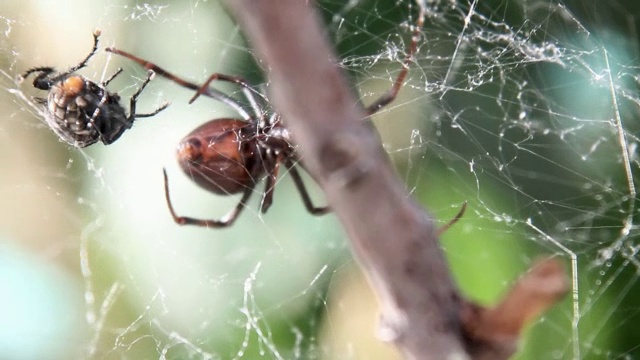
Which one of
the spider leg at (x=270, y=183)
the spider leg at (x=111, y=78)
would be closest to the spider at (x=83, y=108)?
the spider leg at (x=111, y=78)

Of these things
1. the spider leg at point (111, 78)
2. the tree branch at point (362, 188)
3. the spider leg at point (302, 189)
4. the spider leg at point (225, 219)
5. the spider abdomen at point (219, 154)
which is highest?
the tree branch at point (362, 188)

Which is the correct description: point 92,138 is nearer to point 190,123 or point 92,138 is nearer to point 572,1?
point 190,123

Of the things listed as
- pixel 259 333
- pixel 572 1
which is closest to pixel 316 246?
pixel 259 333

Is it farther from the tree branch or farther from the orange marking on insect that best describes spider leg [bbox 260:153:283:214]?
the tree branch

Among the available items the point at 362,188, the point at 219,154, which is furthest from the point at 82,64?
the point at 362,188

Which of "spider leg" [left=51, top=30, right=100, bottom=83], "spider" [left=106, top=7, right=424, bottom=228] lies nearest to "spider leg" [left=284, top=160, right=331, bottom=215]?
"spider" [left=106, top=7, right=424, bottom=228]

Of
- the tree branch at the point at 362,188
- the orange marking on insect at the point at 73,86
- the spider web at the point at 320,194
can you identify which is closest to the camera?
the tree branch at the point at 362,188

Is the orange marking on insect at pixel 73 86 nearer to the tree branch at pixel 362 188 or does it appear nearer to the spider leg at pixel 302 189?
the spider leg at pixel 302 189
